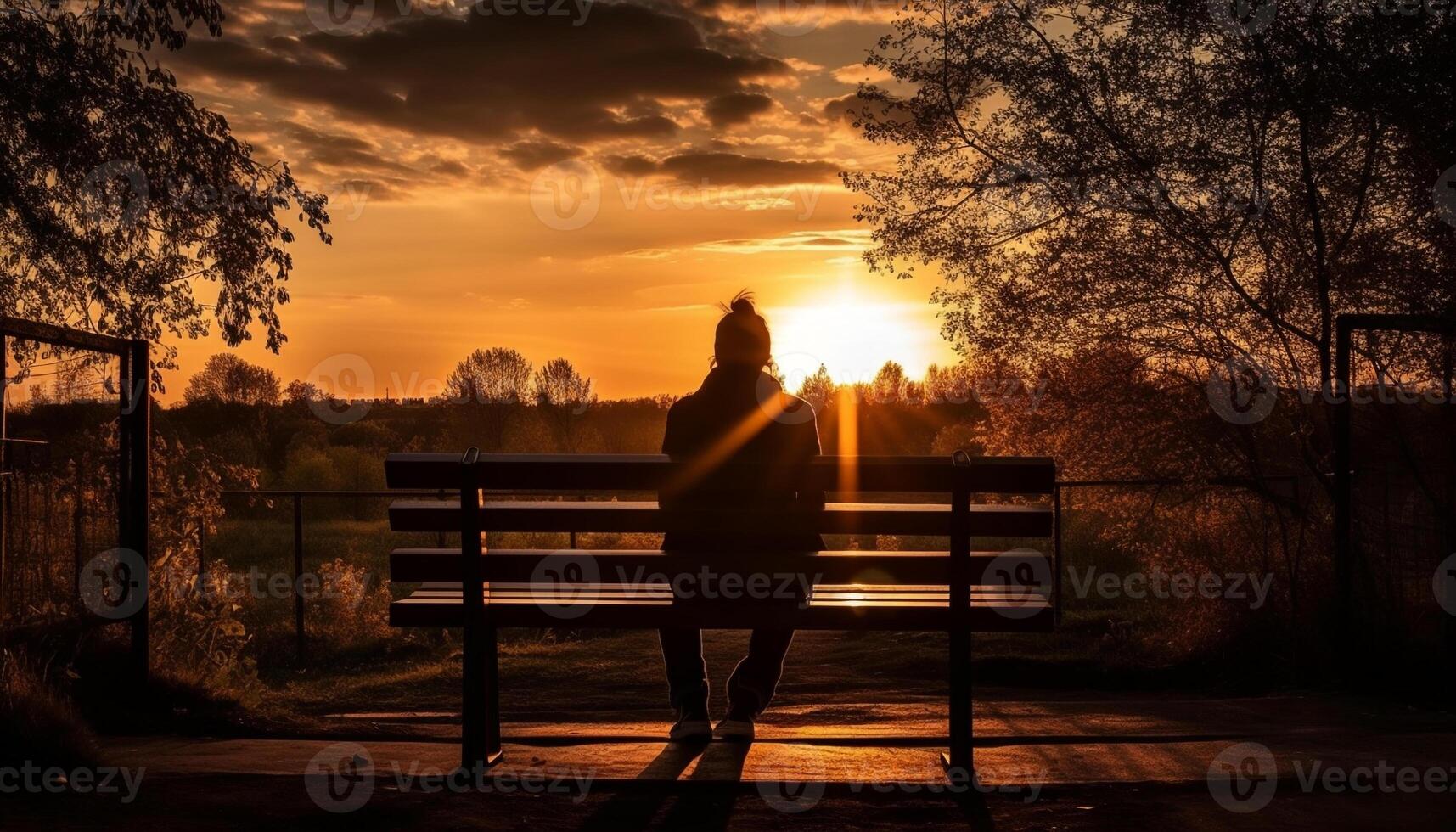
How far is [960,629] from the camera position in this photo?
4781mm

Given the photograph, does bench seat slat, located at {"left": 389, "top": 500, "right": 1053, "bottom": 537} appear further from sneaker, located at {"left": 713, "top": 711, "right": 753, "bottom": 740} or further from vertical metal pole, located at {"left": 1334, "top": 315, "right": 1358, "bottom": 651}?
vertical metal pole, located at {"left": 1334, "top": 315, "right": 1358, "bottom": 651}

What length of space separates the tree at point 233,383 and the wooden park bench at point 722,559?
189ft

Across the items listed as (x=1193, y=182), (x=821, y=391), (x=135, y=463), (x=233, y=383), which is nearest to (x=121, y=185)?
(x=135, y=463)

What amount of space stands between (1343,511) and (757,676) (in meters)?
4.26

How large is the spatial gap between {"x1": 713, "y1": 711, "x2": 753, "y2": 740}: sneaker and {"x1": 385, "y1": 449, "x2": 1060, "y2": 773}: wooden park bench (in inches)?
31.1

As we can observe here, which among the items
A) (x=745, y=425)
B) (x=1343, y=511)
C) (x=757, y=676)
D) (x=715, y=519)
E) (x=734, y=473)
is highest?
(x=745, y=425)

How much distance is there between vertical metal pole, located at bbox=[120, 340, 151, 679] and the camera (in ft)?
22.3

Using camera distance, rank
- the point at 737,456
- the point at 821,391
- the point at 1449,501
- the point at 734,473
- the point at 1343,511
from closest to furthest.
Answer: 1. the point at 734,473
2. the point at 737,456
3. the point at 1343,511
4. the point at 1449,501
5. the point at 821,391

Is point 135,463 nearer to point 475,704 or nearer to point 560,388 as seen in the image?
point 475,704

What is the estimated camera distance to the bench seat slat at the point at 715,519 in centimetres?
475

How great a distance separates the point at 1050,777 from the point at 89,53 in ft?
31.4

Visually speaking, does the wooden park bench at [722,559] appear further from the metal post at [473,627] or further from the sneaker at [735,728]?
the sneaker at [735,728]

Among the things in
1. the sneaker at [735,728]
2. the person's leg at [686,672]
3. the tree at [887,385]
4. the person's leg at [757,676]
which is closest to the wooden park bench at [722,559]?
the person's leg at [686,672]

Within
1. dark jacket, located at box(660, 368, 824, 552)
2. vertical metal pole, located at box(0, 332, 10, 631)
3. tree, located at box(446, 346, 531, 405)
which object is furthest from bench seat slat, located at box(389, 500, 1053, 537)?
tree, located at box(446, 346, 531, 405)
